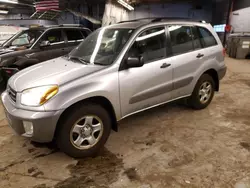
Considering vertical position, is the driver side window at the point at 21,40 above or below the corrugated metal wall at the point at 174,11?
below

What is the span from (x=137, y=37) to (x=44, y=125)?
167 cm

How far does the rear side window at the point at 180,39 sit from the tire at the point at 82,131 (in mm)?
1570

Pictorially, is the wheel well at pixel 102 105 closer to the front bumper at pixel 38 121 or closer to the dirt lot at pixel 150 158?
the front bumper at pixel 38 121

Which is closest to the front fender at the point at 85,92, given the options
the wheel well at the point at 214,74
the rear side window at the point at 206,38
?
the rear side window at the point at 206,38

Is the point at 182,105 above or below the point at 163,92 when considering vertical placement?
below

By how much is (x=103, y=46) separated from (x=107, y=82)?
795mm

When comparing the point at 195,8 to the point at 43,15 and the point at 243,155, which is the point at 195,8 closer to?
the point at 43,15

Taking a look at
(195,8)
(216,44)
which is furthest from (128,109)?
(195,8)

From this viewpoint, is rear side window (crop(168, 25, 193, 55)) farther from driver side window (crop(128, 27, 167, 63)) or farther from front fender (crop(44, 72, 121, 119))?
front fender (crop(44, 72, 121, 119))

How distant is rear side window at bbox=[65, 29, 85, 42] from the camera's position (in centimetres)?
615

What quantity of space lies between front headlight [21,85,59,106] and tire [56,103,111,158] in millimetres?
296

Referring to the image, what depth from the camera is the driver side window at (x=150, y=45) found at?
2.86 m

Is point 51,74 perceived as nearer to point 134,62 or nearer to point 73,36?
point 134,62

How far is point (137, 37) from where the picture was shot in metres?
2.87
